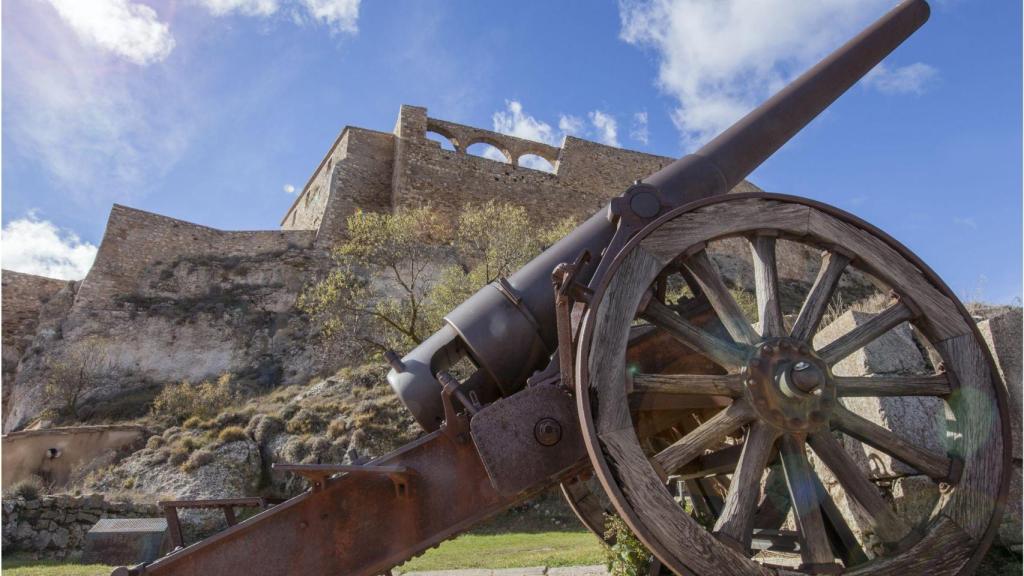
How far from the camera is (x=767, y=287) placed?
287cm

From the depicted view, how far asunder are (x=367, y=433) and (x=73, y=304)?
13.9 m

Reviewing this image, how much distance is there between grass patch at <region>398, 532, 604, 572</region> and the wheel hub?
2145 mm

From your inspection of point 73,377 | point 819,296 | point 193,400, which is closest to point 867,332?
point 819,296

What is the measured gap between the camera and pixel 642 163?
3134 centimetres

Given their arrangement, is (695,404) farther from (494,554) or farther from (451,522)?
(494,554)

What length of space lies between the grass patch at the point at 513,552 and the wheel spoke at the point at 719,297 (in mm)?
2138

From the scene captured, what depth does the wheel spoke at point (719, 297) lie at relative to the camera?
273 cm

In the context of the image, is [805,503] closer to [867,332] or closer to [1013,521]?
[867,332]

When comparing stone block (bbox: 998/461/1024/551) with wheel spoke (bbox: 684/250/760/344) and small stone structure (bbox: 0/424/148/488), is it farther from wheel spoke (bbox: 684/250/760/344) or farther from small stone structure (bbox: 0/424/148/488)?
small stone structure (bbox: 0/424/148/488)

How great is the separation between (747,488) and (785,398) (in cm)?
37

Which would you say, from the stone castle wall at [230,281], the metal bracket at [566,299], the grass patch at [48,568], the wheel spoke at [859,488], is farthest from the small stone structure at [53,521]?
the wheel spoke at [859,488]

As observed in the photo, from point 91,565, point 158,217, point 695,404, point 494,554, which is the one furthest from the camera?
point 158,217

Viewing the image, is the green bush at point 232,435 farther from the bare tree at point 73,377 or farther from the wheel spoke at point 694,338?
the wheel spoke at point 694,338

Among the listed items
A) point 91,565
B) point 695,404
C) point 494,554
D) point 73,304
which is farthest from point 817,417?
point 73,304
